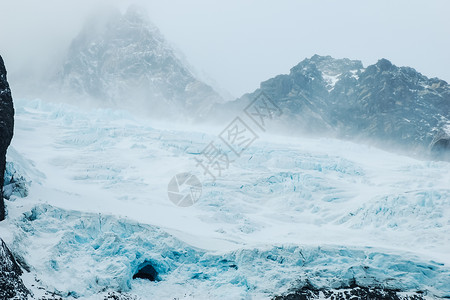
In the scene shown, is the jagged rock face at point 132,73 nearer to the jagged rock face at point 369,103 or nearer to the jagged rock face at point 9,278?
the jagged rock face at point 369,103

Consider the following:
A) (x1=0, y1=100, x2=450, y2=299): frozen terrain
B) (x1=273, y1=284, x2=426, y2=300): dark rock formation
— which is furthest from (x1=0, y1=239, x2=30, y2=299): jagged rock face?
(x1=273, y1=284, x2=426, y2=300): dark rock formation

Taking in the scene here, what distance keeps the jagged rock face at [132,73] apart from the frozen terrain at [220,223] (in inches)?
1826

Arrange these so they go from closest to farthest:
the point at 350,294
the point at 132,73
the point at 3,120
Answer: the point at 3,120 < the point at 350,294 < the point at 132,73

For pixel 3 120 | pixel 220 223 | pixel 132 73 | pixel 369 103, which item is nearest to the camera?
pixel 3 120

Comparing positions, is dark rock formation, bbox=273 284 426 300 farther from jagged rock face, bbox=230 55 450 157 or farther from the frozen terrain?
→ jagged rock face, bbox=230 55 450 157

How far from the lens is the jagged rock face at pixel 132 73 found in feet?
300

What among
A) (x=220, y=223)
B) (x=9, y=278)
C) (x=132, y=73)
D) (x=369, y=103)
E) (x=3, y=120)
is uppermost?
(x=369, y=103)

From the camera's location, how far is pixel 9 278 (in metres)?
15.9

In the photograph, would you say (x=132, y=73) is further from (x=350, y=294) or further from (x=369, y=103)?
(x=350, y=294)

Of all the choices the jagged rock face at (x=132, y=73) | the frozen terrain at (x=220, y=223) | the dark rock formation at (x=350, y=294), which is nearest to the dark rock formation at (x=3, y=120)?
the frozen terrain at (x=220, y=223)

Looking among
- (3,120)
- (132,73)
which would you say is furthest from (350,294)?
(132,73)

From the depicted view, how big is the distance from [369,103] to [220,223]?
208ft

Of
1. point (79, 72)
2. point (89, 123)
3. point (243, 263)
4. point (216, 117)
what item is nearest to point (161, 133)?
point (89, 123)

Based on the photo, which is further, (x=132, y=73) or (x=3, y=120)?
(x=132, y=73)
